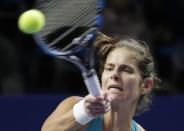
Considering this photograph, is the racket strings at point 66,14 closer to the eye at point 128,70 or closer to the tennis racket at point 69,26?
the tennis racket at point 69,26

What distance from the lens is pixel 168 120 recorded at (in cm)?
598

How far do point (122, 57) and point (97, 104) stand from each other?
63cm

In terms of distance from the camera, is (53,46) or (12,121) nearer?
(53,46)

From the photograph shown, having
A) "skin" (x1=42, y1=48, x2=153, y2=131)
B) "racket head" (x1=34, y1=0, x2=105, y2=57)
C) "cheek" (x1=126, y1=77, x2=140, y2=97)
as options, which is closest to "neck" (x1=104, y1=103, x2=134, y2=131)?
"skin" (x1=42, y1=48, x2=153, y2=131)

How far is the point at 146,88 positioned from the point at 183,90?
11.1 ft

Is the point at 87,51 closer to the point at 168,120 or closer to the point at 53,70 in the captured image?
the point at 168,120

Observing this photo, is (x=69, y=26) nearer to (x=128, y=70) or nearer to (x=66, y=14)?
(x=66, y=14)

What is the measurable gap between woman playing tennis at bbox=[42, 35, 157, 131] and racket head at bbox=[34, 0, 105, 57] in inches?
9.8

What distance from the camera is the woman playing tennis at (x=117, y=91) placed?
3.75m

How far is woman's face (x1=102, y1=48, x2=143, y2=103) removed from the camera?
12.7 ft

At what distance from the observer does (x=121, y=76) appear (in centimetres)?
391

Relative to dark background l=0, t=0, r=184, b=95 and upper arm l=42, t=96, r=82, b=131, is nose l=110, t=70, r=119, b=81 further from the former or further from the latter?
dark background l=0, t=0, r=184, b=95

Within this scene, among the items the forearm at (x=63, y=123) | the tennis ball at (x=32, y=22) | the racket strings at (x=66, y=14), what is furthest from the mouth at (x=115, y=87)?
the tennis ball at (x=32, y=22)

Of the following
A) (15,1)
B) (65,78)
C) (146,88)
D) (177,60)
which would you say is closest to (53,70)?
(65,78)
